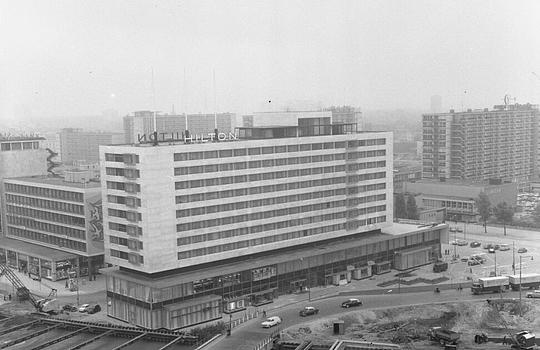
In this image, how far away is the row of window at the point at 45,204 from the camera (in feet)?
162

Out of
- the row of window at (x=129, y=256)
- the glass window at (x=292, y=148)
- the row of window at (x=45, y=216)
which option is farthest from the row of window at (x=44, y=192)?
the glass window at (x=292, y=148)

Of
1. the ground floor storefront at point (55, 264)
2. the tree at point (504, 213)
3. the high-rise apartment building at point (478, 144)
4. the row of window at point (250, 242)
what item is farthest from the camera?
the high-rise apartment building at point (478, 144)

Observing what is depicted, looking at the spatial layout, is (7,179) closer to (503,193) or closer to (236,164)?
(236,164)

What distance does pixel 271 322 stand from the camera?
35.9 metres

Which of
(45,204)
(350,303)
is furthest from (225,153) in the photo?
(45,204)

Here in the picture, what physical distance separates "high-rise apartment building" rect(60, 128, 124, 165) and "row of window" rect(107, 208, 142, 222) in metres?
88.9

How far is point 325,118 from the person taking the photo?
153ft

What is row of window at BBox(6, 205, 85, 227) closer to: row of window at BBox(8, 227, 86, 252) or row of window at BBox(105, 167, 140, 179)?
row of window at BBox(8, 227, 86, 252)

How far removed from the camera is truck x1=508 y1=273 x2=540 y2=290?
4280 centimetres

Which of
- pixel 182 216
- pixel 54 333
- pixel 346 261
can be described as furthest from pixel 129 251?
pixel 346 261

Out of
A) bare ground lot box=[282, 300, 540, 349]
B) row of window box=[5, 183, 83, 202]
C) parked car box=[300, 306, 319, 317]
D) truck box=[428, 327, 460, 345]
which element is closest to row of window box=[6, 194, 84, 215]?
row of window box=[5, 183, 83, 202]

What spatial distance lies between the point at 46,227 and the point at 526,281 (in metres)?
34.4

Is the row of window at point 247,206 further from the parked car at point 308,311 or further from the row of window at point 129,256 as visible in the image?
the parked car at point 308,311

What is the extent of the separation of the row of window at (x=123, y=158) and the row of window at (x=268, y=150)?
221cm
